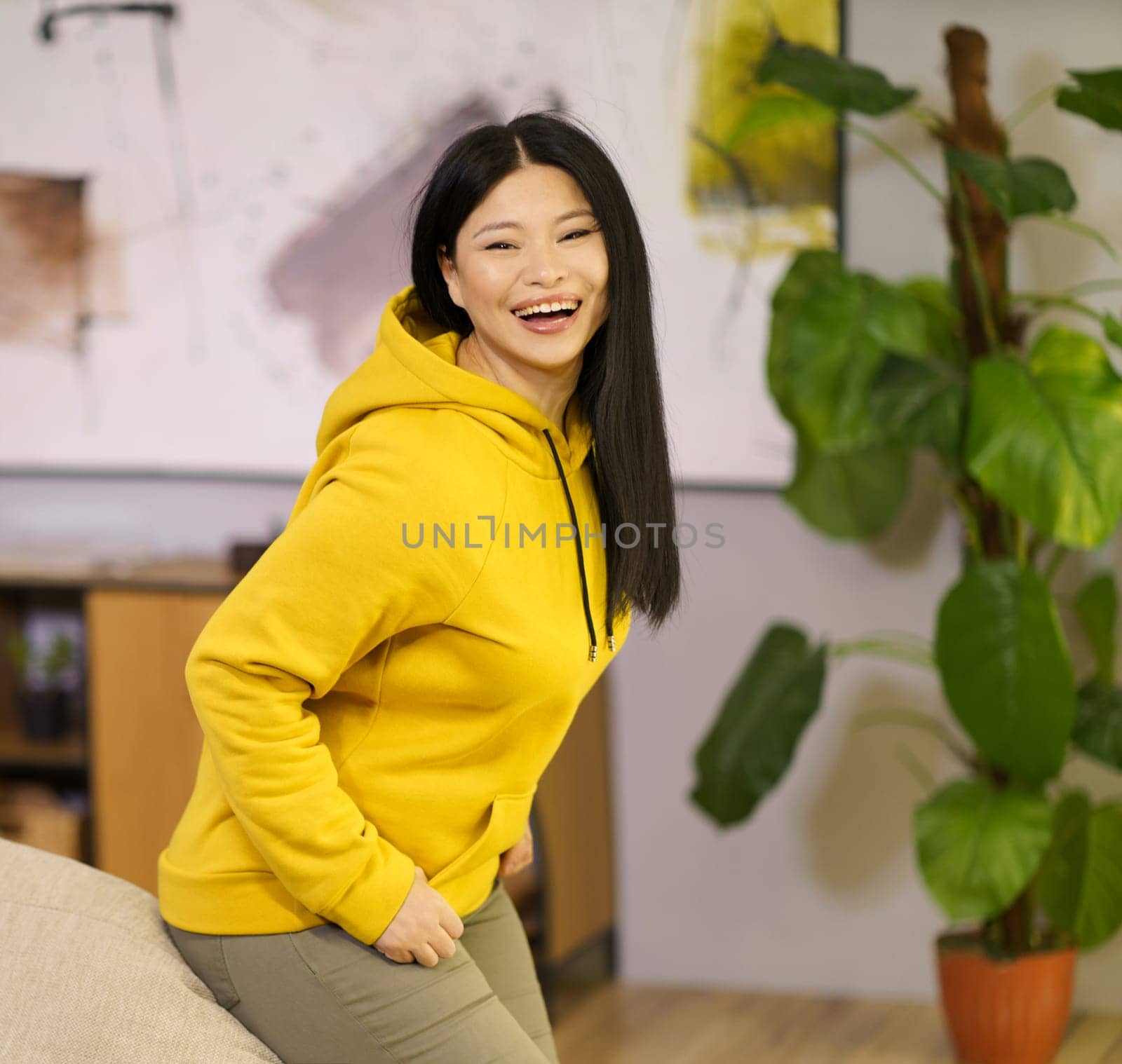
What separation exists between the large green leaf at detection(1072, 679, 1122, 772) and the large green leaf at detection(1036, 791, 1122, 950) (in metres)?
0.14

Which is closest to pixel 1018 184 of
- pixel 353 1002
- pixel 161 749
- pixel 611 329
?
pixel 611 329

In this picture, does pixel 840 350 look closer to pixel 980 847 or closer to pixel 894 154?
pixel 894 154

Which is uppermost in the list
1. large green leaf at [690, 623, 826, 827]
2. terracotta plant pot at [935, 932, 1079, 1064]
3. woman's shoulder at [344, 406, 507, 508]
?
woman's shoulder at [344, 406, 507, 508]

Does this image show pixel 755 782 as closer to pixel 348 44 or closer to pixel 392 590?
pixel 392 590

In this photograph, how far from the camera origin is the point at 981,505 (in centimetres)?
263

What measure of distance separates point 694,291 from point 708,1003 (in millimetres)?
1551

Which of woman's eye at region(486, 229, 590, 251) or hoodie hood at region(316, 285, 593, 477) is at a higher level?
woman's eye at region(486, 229, 590, 251)

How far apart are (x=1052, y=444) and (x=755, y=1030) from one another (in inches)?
55.6

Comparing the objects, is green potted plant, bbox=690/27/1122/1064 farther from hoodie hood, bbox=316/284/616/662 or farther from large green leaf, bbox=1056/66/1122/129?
hoodie hood, bbox=316/284/616/662

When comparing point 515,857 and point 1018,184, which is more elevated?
point 1018,184

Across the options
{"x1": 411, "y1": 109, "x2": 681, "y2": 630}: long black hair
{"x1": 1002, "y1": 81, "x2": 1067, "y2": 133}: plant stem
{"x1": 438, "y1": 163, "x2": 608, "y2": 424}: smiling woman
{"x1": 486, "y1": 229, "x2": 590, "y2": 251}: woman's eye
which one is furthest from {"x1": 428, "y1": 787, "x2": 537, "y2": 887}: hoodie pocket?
{"x1": 1002, "y1": 81, "x2": 1067, "y2": 133}: plant stem

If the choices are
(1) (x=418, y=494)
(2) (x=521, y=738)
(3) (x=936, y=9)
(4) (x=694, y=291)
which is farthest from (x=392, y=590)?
(3) (x=936, y=9)

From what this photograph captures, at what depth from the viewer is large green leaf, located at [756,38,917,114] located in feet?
7.90

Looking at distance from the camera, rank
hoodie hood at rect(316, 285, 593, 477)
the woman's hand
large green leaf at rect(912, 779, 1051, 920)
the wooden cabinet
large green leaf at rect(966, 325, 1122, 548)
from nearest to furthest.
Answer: hoodie hood at rect(316, 285, 593, 477), the woman's hand, large green leaf at rect(966, 325, 1122, 548), large green leaf at rect(912, 779, 1051, 920), the wooden cabinet
